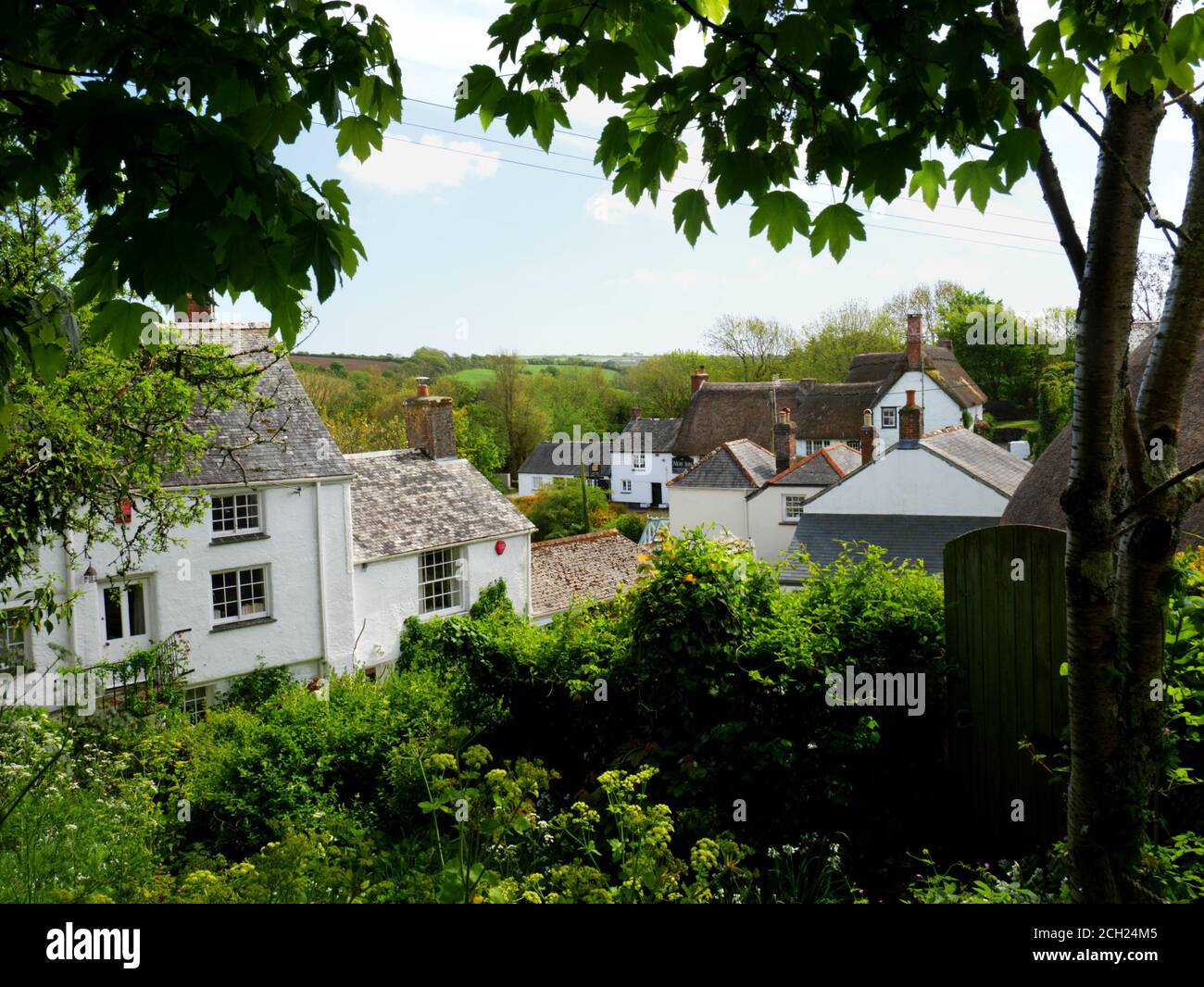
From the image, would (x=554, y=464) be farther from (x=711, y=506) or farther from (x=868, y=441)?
(x=868, y=441)

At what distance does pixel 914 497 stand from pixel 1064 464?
11054mm

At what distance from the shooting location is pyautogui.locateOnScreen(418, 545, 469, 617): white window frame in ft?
71.6

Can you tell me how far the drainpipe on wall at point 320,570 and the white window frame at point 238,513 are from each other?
1.10m

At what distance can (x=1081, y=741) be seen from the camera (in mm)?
2365

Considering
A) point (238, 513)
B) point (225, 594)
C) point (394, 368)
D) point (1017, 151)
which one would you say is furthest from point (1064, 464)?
point (394, 368)

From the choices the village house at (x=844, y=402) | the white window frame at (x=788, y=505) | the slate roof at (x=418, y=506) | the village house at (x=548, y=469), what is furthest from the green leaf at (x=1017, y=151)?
the village house at (x=548, y=469)

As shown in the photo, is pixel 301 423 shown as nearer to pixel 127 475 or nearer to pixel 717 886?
pixel 127 475

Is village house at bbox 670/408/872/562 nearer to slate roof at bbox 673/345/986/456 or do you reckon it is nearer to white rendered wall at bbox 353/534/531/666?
slate roof at bbox 673/345/986/456

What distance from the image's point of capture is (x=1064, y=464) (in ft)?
34.6

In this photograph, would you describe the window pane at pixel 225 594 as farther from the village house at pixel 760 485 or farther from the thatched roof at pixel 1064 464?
the thatched roof at pixel 1064 464

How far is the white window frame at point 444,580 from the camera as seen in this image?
71.6 feet

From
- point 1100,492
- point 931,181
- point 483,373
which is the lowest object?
point 1100,492

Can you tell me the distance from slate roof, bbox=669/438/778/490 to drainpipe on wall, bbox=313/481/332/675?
1375cm

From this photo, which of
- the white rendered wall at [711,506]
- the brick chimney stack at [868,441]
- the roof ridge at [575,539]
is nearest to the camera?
the roof ridge at [575,539]
